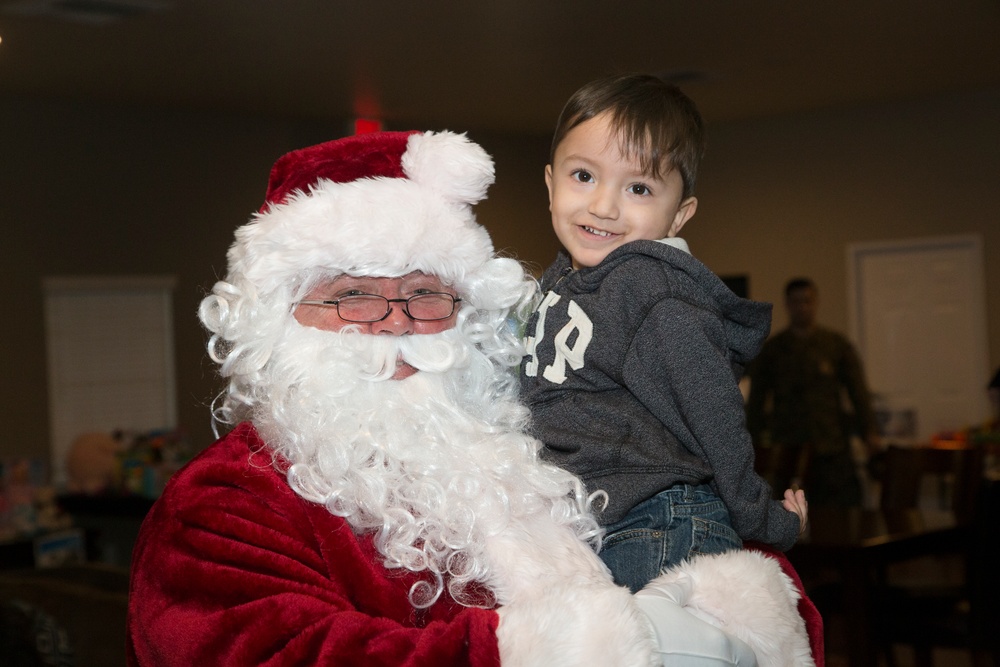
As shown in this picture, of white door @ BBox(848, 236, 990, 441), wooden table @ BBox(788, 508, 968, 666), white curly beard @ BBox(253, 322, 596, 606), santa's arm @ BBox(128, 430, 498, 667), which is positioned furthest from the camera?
white door @ BBox(848, 236, 990, 441)

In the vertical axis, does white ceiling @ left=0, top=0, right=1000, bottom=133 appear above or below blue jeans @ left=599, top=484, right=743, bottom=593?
above

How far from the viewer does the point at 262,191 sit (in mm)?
7797

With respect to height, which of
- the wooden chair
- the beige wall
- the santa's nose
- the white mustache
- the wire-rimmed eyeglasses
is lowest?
the wooden chair

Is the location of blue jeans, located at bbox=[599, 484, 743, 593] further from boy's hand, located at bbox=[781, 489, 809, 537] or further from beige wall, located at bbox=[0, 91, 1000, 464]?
beige wall, located at bbox=[0, 91, 1000, 464]

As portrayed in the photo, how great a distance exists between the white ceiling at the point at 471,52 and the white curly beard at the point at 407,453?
3.76 metres

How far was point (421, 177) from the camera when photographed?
153cm

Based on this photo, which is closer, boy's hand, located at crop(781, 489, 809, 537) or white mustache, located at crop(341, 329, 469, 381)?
white mustache, located at crop(341, 329, 469, 381)

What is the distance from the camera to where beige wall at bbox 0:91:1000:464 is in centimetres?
673

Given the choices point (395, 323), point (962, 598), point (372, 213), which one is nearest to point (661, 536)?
point (395, 323)

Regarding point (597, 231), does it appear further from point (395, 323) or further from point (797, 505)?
point (797, 505)

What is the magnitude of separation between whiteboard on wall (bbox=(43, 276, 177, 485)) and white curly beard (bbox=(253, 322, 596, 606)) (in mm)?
6022

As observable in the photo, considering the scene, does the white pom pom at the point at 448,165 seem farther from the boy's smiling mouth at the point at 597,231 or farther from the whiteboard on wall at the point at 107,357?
the whiteboard on wall at the point at 107,357

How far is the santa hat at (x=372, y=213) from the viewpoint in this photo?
1.42 m

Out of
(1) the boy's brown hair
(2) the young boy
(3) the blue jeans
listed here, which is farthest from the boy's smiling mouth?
(3) the blue jeans
